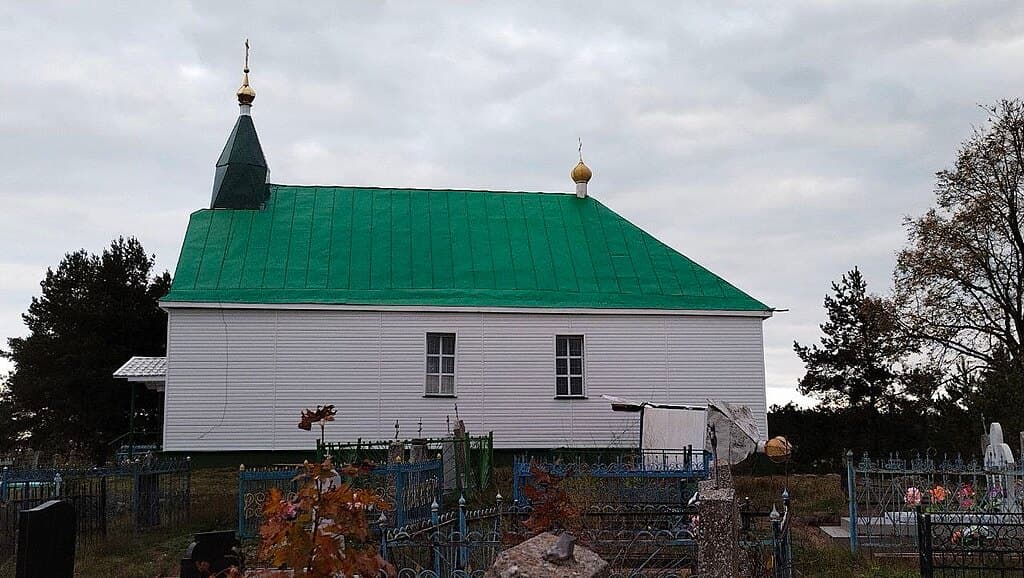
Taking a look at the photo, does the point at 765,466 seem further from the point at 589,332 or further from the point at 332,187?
the point at 332,187

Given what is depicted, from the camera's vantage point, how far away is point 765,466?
2169 centimetres

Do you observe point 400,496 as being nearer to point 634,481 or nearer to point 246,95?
point 634,481

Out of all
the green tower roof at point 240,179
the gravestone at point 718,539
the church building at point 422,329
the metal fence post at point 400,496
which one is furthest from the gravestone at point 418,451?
the green tower roof at point 240,179

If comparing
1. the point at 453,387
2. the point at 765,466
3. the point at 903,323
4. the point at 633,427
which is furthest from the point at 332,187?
the point at 903,323

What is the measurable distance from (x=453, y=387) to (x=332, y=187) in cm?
622

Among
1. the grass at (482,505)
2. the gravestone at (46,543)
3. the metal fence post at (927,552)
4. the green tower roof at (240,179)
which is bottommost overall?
the grass at (482,505)

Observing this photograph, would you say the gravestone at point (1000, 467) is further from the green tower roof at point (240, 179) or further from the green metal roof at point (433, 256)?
the green tower roof at point (240, 179)

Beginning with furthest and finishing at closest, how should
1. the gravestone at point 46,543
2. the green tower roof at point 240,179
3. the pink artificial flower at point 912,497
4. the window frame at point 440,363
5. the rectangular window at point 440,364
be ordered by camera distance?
the green tower roof at point 240,179 → the rectangular window at point 440,364 → the window frame at point 440,363 → the pink artificial flower at point 912,497 → the gravestone at point 46,543

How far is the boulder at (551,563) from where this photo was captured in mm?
5465

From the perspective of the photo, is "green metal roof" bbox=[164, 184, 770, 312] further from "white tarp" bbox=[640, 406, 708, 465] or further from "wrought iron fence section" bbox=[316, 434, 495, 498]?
"wrought iron fence section" bbox=[316, 434, 495, 498]

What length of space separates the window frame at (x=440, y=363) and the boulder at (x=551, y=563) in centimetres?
1503

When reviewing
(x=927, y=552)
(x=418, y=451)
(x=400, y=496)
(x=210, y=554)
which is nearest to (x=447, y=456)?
(x=418, y=451)

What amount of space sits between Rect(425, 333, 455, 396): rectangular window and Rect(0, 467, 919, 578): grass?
2.21 meters

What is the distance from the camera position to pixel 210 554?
18.0ft
